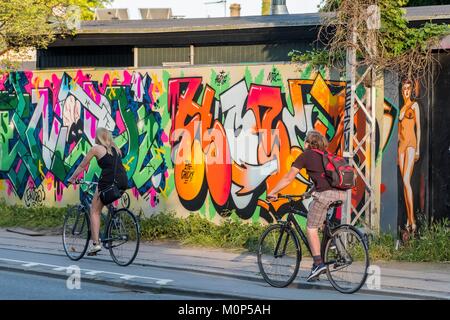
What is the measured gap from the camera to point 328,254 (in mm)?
10414

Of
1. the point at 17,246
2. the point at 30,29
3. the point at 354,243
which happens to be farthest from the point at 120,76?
the point at 354,243

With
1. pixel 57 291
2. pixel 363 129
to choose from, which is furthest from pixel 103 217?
pixel 363 129

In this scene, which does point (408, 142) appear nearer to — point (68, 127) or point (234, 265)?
point (234, 265)

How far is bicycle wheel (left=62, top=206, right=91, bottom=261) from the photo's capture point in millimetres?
12914

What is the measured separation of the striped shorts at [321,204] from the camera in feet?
34.2

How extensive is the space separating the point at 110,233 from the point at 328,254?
3.48m

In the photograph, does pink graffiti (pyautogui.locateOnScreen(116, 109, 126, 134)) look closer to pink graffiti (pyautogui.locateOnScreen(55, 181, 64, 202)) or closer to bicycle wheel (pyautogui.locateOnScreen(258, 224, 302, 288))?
pink graffiti (pyautogui.locateOnScreen(55, 181, 64, 202))

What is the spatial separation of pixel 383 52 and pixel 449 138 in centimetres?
161

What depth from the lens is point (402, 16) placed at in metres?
13.7

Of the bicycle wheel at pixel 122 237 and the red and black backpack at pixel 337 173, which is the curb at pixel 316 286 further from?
the red and black backpack at pixel 337 173

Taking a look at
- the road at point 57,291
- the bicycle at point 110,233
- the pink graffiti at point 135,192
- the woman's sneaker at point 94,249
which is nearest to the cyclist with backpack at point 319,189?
the road at point 57,291

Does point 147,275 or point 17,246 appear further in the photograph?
point 17,246

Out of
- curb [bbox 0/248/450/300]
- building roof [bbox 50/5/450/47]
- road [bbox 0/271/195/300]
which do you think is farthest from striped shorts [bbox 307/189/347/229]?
building roof [bbox 50/5/450/47]

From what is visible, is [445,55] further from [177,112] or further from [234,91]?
[177,112]
